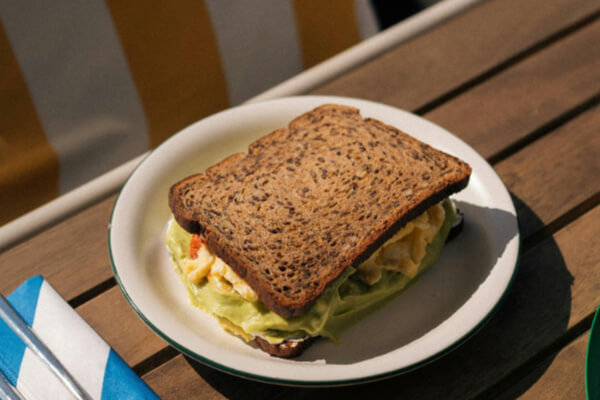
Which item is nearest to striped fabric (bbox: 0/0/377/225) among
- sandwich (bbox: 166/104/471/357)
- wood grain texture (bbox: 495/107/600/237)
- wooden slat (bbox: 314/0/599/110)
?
wooden slat (bbox: 314/0/599/110)

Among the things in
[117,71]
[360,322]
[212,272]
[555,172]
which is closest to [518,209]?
[555,172]

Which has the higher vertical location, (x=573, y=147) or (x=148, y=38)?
(x=148, y=38)

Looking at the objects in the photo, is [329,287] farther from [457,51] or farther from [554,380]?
[457,51]

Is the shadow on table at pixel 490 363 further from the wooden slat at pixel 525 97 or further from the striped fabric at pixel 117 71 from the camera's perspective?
the striped fabric at pixel 117 71

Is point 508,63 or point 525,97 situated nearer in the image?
point 525,97

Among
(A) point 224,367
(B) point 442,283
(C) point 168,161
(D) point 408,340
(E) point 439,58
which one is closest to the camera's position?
(A) point 224,367

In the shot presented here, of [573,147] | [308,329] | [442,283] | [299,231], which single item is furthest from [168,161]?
[573,147]

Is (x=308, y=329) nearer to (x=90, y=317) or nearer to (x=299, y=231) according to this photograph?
(x=299, y=231)
